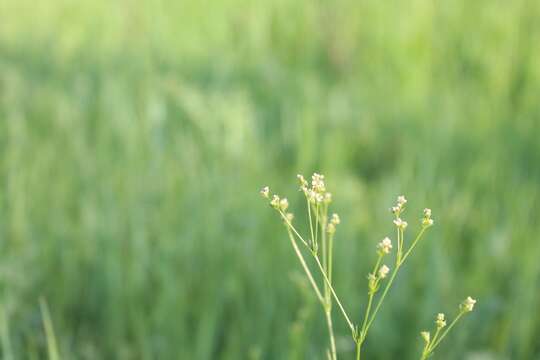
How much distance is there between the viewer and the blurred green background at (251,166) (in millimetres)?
1672

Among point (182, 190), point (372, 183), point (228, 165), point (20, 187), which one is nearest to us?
point (20, 187)

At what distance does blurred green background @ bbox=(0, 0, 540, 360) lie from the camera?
1.67 metres

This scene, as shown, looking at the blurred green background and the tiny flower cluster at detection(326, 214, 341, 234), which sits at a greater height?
the blurred green background

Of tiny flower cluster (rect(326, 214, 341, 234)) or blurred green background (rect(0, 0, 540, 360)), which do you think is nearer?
tiny flower cluster (rect(326, 214, 341, 234))

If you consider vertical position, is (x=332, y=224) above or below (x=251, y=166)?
below

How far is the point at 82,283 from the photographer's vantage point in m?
1.77

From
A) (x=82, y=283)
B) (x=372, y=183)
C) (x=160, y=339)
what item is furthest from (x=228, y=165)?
(x=160, y=339)

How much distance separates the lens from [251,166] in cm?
226

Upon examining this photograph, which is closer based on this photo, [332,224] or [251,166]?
[332,224]

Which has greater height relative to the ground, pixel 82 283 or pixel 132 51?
pixel 132 51

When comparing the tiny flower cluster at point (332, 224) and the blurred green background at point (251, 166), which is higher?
the blurred green background at point (251, 166)

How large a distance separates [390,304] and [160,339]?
63 cm

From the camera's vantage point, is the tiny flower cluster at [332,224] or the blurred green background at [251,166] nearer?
the tiny flower cluster at [332,224]

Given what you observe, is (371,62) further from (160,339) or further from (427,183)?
(160,339)
